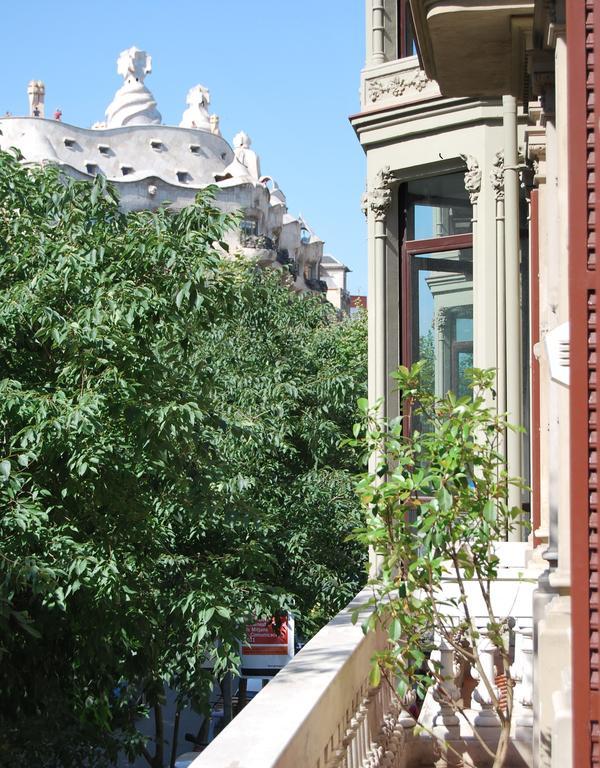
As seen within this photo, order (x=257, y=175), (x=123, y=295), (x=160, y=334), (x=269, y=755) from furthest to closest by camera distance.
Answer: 1. (x=257, y=175)
2. (x=160, y=334)
3. (x=123, y=295)
4. (x=269, y=755)

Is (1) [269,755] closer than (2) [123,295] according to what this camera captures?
Yes

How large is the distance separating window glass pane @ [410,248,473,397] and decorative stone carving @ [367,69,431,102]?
→ 189cm

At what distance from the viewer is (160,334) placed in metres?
10.7

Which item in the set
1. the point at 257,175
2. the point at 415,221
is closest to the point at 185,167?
the point at 257,175

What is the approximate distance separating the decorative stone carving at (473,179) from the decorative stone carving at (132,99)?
279 feet

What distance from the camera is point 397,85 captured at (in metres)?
13.1

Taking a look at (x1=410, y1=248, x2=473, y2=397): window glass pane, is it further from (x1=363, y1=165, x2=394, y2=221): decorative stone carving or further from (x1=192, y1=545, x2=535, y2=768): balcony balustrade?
(x1=192, y1=545, x2=535, y2=768): balcony balustrade

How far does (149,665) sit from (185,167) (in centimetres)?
8122

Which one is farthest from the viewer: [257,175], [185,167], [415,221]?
[257,175]

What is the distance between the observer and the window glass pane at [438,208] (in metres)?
12.7

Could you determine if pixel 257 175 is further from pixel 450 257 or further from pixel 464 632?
pixel 464 632

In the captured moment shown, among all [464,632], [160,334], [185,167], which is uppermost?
[185,167]

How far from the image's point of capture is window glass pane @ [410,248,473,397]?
1245cm

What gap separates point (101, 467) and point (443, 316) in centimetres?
465
